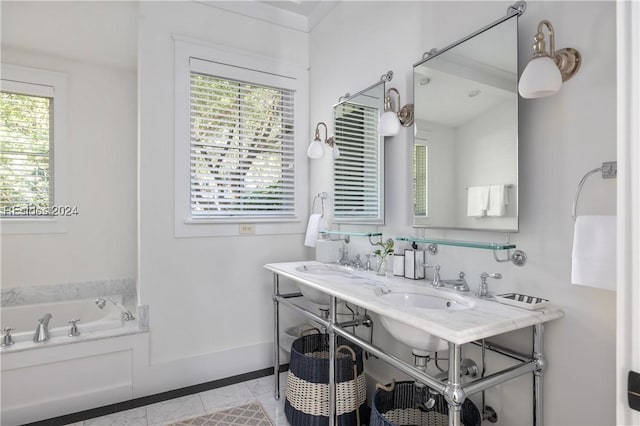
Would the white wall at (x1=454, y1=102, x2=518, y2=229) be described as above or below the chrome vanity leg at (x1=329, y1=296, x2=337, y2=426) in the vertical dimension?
above

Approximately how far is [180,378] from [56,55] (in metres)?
2.85

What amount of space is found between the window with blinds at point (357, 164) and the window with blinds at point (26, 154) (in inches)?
97.6

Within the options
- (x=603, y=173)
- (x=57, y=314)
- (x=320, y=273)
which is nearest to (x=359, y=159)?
(x=320, y=273)

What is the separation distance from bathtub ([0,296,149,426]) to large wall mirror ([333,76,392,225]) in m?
1.64

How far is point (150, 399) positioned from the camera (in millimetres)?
2373

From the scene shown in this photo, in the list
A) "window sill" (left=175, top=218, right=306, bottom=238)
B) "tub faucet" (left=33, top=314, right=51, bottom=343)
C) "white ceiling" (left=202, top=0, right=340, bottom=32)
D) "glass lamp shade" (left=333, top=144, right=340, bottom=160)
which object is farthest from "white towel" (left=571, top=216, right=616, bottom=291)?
"tub faucet" (left=33, top=314, right=51, bottom=343)

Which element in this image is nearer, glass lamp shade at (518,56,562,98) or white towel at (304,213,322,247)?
glass lamp shade at (518,56,562,98)

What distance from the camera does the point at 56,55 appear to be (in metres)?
3.01

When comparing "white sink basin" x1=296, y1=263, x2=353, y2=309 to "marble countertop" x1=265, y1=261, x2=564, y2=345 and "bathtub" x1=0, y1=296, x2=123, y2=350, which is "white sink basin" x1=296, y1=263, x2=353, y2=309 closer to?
"marble countertop" x1=265, y1=261, x2=564, y2=345

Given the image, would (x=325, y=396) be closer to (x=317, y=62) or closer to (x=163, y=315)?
(x=163, y=315)

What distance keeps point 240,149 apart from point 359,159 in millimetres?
986

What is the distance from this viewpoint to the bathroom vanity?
1109 mm

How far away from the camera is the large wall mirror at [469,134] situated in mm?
1435

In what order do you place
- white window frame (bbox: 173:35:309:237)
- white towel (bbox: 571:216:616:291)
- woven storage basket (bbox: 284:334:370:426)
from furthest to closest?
white window frame (bbox: 173:35:309:237), woven storage basket (bbox: 284:334:370:426), white towel (bbox: 571:216:616:291)
